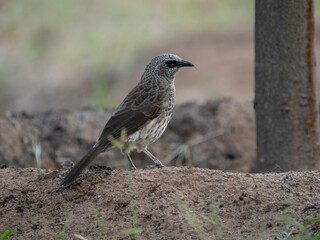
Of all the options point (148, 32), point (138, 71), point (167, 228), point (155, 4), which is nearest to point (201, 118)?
point (138, 71)

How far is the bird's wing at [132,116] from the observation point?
17.8 feet

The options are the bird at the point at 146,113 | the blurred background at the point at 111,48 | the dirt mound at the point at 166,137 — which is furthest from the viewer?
the blurred background at the point at 111,48

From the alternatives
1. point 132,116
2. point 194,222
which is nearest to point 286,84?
point 132,116

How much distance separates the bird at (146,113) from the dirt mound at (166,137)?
5.68ft

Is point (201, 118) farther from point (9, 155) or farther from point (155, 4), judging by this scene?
point (155, 4)

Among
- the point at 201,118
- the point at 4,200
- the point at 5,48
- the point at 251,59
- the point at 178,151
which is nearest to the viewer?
the point at 4,200

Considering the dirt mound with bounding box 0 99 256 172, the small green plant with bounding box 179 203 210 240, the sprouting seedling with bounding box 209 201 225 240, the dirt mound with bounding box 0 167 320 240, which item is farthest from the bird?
the dirt mound with bounding box 0 99 256 172

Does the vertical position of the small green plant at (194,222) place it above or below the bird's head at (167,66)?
below

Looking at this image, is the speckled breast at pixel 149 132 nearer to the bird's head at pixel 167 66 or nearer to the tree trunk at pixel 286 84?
the bird's head at pixel 167 66

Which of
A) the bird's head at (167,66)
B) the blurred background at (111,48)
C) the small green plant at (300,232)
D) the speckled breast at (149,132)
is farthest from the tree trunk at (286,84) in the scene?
the blurred background at (111,48)

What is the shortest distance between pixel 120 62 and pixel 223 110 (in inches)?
201

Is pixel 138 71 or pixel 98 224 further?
pixel 138 71

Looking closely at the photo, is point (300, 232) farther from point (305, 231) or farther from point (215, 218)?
point (215, 218)

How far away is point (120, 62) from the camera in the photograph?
1347cm
